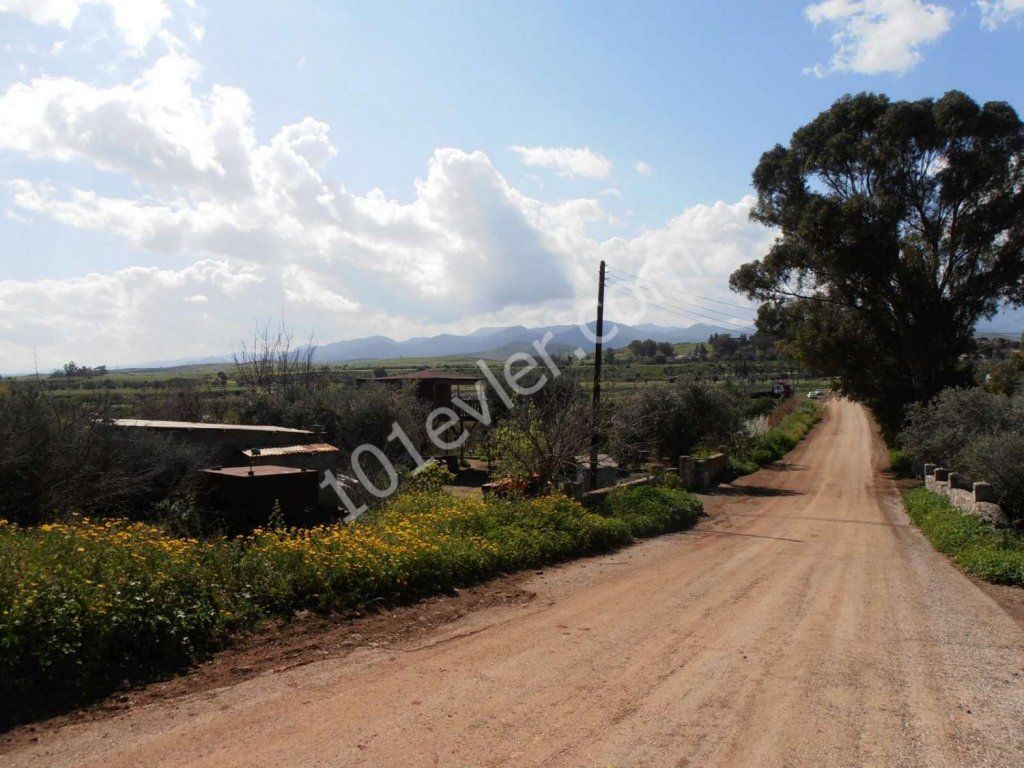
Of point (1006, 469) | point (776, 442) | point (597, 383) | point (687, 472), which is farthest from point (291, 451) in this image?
point (776, 442)

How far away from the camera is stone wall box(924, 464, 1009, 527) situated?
15.4 meters

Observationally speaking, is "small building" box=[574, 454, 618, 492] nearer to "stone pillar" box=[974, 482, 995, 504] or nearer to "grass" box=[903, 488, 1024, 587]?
"grass" box=[903, 488, 1024, 587]

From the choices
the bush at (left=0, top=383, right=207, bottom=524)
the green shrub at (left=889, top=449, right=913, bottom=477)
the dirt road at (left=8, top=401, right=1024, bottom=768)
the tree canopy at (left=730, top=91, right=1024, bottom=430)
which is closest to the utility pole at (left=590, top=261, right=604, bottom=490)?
the dirt road at (left=8, top=401, right=1024, bottom=768)

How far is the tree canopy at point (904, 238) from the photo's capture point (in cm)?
3041

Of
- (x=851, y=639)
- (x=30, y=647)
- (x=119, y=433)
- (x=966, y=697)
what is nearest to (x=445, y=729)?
(x=30, y=647)

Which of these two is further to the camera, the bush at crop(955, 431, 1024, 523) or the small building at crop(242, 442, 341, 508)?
the small building at crop(242, 442, 341, 508)

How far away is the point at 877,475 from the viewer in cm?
3550

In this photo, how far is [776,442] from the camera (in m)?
45.0

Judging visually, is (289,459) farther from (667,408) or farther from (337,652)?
(667,408)

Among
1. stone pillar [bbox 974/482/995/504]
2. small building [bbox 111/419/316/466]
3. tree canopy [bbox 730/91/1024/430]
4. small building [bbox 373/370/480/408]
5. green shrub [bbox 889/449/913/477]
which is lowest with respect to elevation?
green shrub [bbox 889/449/913/477]

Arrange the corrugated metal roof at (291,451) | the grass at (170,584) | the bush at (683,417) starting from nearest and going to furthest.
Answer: the grass at (170,584), the corrugated metal roof at (291,451), the bush at (683,417)

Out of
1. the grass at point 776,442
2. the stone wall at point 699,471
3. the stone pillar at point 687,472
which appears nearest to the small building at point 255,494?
the stone wall at point 699,471

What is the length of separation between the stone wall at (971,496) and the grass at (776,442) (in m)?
11.4

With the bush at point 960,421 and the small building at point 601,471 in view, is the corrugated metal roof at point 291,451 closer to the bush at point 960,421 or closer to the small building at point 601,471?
the small building at point 601,471
